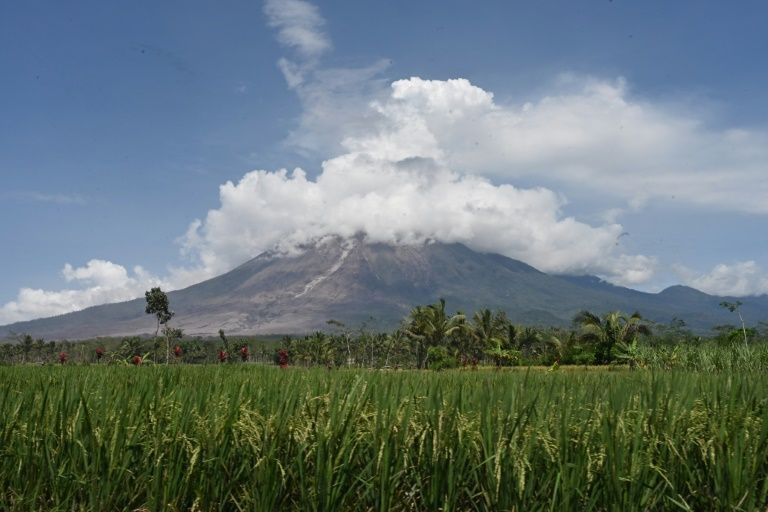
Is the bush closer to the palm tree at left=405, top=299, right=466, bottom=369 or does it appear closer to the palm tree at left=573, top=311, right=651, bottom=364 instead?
the palm tree at left=573, top=311, right=651, bottom=364

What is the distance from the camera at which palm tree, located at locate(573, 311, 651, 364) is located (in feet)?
166

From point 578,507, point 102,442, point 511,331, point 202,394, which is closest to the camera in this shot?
point 578,507

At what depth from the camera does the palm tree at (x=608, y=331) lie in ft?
166

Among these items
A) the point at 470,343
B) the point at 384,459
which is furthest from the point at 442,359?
the point at 470,343

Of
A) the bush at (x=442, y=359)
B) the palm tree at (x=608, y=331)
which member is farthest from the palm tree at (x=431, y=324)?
the palm tree at (x=608, y=331)

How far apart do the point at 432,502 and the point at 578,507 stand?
102 centimetres

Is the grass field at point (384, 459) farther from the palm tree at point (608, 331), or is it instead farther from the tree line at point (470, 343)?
the palm tree at point (608, 331)

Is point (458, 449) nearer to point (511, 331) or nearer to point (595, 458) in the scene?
point (595, 458)

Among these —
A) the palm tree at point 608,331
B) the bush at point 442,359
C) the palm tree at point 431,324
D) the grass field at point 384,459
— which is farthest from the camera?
the palm tree at point 431,324

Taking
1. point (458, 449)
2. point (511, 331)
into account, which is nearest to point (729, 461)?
point (458, 449)

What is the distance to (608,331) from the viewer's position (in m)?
→ 52.6

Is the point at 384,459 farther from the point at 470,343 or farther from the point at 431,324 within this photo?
the point at 470,343

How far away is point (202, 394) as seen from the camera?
17.6ft

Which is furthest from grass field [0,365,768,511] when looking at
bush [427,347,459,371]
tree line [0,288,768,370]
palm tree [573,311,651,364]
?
palm tree [573,311,651,364]
